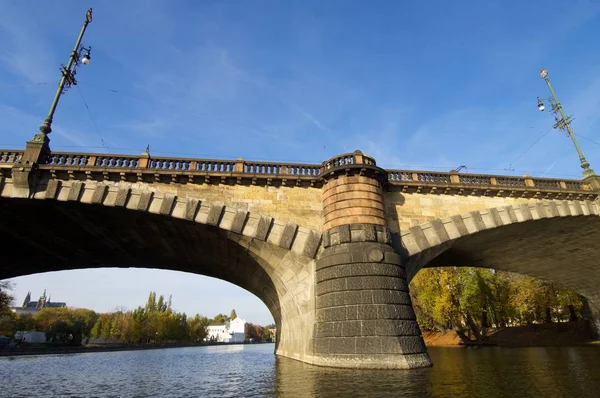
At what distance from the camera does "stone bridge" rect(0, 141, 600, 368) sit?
47.1 ft

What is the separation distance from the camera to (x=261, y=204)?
1772cm

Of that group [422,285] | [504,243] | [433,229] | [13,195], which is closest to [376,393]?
[433,229]

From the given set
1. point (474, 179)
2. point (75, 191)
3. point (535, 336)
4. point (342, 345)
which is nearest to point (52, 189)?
point (75, 191)

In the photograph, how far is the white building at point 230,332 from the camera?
442 feet

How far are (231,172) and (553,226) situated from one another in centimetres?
1977

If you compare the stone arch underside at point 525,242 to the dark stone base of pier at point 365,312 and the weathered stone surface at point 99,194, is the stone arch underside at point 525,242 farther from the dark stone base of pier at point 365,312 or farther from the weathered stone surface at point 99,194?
the weathered stone surface at point 99,194

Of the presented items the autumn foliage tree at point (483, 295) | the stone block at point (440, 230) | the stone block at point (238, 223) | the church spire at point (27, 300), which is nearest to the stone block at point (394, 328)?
the stone block at point (440, 230)

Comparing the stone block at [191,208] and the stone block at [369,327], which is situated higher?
the stone block at [191,208]

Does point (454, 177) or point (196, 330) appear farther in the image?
point (196, 330)

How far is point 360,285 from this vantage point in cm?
1440

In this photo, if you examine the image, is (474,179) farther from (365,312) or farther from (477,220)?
(365,312)

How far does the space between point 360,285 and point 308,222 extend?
14.8 feet

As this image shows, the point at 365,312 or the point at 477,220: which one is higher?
the point at 477,220

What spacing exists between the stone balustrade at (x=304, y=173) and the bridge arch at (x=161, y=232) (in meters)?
1.01
